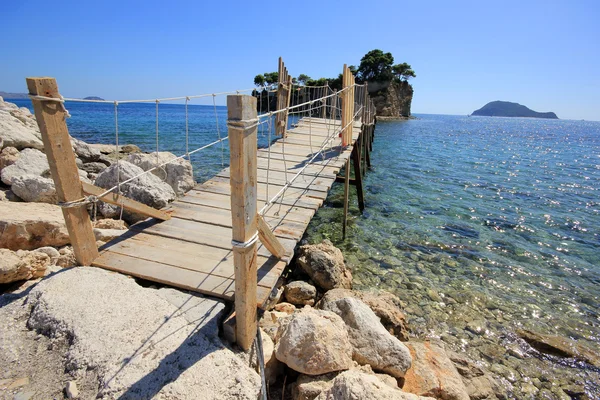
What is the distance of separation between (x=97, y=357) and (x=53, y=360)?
35 centimetres

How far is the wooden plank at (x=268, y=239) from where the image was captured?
122 inches

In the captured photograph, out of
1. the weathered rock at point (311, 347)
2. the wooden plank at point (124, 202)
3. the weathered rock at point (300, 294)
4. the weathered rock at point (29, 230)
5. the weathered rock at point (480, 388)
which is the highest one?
the wooden plank at point (124, 202)

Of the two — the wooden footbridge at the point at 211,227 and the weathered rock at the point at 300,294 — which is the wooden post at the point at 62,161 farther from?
the weathered rock at the point at 300,294

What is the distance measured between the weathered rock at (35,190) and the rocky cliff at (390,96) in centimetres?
6066

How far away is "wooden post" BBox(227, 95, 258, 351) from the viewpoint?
80.0 inches

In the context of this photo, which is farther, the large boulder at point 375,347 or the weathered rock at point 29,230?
the weathered rock at point 29,230

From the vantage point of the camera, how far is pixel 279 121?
9.66 m

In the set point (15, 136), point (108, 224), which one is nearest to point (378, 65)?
point (15, 136)

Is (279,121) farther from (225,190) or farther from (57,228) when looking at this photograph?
(57,228)

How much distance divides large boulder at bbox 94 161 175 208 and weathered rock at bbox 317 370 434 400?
3.91 m

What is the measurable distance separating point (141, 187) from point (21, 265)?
230 cm

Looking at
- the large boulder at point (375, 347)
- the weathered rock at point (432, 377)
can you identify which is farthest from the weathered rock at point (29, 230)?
the weathered rock at point (432, 377)

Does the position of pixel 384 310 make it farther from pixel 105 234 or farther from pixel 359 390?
pixel 105 234

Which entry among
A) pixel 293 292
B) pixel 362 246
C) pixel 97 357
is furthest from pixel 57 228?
pixel 362 246
